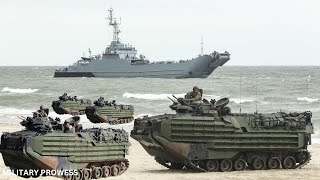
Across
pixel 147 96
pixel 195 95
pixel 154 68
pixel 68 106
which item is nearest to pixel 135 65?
pixel 154 68

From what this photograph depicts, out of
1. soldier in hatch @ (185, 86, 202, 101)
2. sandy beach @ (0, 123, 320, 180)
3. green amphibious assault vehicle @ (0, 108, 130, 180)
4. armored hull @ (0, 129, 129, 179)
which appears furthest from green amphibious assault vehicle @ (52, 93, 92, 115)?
green amphibious assault vehicle @ (0, 108, 130, 180)

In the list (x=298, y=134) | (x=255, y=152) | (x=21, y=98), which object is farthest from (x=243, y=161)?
(x=21, y=98)

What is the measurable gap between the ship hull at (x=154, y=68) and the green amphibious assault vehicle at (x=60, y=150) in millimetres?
82558

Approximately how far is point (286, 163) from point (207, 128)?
2.68m

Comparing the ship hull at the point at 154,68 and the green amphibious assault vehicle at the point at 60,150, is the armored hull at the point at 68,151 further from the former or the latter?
the ship hull at the point at 154,68

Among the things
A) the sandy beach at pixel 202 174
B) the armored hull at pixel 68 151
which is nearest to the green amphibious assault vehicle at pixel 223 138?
the sandy beach at pixel 202 174

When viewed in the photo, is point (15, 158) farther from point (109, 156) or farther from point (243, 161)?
point (243, 161)

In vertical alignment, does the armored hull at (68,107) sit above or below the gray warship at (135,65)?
below

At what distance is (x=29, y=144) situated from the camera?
52.2ft

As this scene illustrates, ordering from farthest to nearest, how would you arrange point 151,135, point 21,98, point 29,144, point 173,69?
point 173,69
point 21,98
point 151,135
point 29,144

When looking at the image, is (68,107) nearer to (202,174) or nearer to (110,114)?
(110,114)

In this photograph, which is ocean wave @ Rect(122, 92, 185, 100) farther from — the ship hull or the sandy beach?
the sandy beach

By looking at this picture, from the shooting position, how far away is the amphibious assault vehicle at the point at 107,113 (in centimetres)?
3769

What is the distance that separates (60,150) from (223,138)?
519cm
